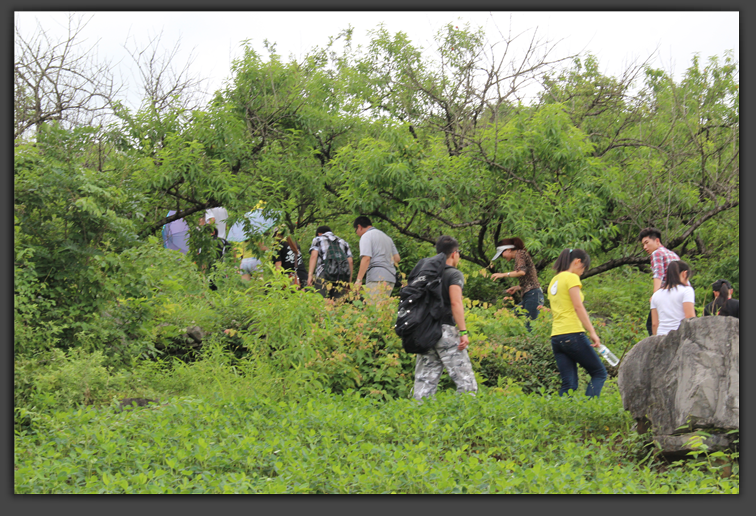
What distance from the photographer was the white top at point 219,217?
1017cm

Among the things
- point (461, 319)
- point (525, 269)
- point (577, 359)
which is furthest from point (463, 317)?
point (525, 269)

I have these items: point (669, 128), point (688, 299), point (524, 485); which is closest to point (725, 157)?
point (669, 128)

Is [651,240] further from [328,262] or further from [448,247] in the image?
[328,262]

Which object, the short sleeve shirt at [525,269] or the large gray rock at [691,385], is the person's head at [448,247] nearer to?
the large gray rock at [691,385]

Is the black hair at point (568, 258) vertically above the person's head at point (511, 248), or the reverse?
the person's head at point (511, 248)

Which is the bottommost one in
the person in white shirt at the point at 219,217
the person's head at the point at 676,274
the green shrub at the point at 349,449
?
the green shrub at the point at 349,449

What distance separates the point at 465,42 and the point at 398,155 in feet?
9.63

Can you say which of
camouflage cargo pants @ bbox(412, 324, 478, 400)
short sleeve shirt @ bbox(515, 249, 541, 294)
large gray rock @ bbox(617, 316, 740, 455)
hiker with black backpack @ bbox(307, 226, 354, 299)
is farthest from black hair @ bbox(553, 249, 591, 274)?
hiker with black backpack @ bbox(307, 226, 354, 299)

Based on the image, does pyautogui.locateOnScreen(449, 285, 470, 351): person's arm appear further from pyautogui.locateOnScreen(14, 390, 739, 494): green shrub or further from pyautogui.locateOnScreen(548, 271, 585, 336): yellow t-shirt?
pyautogui.locateOnScreen(548, 271, 585, 336): yellow t-shirt

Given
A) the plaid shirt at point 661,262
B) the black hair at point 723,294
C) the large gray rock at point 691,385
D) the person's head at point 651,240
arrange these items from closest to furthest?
the large gray rock at point 691,385 → the plaid shirt at point 661,262 → the person's head at point 651,240 → the black hair at point 723,294

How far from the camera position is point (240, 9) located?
14.5 feet

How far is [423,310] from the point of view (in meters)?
6.18

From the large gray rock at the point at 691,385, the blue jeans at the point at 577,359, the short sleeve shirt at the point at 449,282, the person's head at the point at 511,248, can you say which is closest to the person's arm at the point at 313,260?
the person's head at the point at 511,248

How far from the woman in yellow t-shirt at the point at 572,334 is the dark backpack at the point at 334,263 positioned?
363cm
